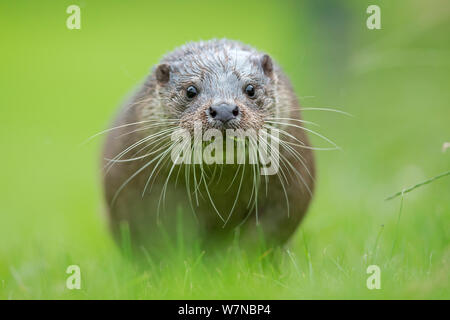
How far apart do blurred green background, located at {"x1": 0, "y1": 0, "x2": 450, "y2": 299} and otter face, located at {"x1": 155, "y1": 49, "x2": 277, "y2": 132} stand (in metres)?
0.73

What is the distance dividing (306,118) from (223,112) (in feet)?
14.4

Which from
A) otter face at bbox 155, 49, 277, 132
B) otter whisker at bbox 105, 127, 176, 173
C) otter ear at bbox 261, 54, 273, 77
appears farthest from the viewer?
otter ear at bbox 261, 54, 273, 77

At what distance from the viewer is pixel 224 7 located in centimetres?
1650

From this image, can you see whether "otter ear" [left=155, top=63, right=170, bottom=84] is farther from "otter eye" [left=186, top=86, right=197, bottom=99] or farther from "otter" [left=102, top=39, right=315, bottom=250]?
"otter eye" [left=186, top=86, right=197, bottom=99]

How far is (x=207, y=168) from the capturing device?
5.33m

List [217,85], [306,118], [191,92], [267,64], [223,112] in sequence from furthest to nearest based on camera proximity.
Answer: [306,118] → [267,64] → [191,92] → [217,85] → [223,112]

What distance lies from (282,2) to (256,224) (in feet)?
35.9

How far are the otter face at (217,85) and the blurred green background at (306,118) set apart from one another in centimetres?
73

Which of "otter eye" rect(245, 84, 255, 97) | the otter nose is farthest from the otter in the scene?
the otter nose

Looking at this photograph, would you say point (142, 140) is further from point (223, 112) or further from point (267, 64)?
point (267, 64)

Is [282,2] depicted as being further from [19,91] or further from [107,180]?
[107,180]

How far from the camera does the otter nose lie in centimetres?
479

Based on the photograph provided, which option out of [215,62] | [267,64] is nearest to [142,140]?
[215,62]
